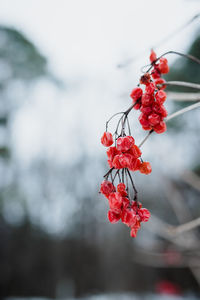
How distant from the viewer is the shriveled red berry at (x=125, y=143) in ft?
1.48

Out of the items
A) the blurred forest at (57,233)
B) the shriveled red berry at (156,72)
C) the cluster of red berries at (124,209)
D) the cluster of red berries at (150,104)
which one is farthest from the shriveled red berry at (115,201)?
the blurred forest at (57,233)

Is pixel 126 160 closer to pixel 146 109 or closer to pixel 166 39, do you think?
pixel 146 109

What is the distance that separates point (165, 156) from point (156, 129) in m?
0.91

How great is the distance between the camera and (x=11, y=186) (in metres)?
5.45

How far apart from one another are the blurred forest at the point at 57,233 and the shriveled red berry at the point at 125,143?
4.33m

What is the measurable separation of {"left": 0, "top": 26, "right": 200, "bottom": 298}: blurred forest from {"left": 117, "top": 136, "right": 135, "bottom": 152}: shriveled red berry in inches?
171

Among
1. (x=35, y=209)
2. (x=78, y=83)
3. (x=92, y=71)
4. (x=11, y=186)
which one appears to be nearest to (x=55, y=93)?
(x=78, y=83)

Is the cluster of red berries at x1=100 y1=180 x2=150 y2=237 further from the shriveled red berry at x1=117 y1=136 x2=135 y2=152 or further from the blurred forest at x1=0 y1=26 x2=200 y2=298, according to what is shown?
the blurred forest at x1=0 y1=26 x2=200 y2=298

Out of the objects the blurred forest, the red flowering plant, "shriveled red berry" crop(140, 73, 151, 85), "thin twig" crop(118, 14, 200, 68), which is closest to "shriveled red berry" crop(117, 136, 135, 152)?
the red flowering plant

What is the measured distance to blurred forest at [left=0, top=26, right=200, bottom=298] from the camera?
527 centimetres

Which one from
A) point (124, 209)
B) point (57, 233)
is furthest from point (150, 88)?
point (57, 233)

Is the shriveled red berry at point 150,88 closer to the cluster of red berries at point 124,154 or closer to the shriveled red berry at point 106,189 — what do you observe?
the cluster of red berries at point 124,154

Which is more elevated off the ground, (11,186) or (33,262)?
(11,186)

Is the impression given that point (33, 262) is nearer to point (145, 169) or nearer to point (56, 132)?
point (56, 132)
